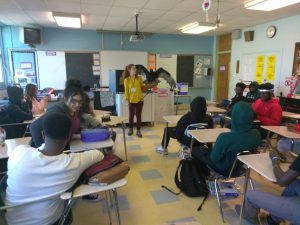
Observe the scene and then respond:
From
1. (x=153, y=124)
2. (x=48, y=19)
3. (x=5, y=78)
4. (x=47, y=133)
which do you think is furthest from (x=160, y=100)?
(x=47, y=133)

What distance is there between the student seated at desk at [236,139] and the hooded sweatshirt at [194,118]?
0.82m

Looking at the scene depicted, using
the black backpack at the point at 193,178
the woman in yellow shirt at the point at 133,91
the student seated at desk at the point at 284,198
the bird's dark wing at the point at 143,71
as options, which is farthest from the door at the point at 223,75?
the student seated at desk at the point at 284,198

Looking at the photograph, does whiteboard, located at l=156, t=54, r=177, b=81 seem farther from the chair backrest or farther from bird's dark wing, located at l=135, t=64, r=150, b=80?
the chair backrest

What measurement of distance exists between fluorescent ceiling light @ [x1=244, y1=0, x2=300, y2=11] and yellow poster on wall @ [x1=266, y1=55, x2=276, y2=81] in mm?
1557

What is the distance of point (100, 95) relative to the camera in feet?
19.4

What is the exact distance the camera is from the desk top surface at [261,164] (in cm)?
162

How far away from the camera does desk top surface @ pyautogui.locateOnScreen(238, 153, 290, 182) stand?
162cm

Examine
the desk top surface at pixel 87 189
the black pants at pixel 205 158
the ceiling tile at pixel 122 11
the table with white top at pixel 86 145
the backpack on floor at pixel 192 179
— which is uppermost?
the ceiling tile at pixel 122 11

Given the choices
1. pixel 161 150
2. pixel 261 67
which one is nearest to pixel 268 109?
pixel 161 150

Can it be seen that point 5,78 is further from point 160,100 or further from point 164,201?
point 164,201

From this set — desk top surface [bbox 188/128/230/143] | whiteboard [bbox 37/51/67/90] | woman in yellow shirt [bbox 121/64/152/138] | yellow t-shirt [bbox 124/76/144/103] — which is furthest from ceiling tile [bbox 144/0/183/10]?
whiteboard [bbox 37/51/67/90]

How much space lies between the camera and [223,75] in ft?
24.8

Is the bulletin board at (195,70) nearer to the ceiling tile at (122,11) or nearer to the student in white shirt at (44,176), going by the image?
the ceiling tile at (122,11)

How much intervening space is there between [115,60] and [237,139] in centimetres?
560
